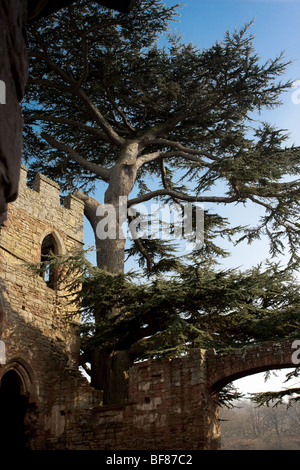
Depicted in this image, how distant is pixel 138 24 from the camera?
14.6 meters

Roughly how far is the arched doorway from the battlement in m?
3.63

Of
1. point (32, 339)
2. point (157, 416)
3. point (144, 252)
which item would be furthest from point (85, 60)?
point (157, 416)

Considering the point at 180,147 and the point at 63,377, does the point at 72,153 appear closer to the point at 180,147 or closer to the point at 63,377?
the point at 180,147

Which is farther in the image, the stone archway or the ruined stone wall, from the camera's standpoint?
the stone archway

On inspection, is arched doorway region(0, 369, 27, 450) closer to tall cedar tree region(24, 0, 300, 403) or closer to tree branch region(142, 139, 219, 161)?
tall cedar tree region(24, 0, 300, 403)

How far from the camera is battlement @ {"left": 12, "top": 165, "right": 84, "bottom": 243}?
1268 cm

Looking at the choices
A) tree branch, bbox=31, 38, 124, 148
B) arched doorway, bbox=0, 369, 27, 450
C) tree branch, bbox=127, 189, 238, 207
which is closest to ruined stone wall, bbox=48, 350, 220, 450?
arched doorway, bbox=0, 369, 27, 450

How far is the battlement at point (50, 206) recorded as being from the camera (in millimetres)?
12680

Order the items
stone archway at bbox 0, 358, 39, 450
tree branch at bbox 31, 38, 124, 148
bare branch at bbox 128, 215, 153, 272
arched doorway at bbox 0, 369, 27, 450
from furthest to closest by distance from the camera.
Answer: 1. bare branch at bbox 128, 215, 153, 272
2. tree branch at bbox 31, 38, 124, 148
3. arched doorway at bbox 0, 369, 27, 450
4. stone archway at bbox 0, 358, 39, 450

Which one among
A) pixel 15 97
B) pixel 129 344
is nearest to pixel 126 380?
pixel 129 344

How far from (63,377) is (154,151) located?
28.9 feet

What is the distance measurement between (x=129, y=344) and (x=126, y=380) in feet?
2.62

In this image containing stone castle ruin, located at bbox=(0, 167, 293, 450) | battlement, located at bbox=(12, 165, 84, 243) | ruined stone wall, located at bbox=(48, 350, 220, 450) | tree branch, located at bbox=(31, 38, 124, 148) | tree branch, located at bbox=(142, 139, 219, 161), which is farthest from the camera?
tree branch, located at bbox=(142, 139, 219, 161)
